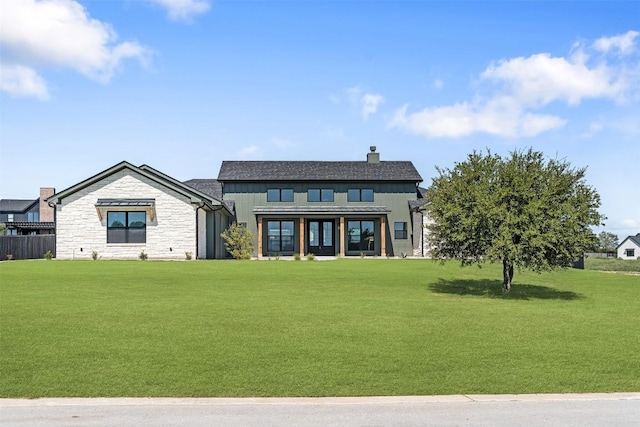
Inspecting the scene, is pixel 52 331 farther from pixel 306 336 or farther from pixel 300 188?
pixel 300 188

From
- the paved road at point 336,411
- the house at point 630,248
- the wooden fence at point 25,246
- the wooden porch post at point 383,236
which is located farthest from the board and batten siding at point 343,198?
the house at point 630,248

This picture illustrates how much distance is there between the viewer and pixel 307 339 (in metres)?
9.84

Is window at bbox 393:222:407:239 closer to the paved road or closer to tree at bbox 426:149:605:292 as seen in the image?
tree at bbox 426:149:605:292

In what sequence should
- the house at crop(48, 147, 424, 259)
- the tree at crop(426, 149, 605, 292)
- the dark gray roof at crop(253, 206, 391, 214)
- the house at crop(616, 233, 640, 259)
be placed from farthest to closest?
the house at crop(616, 233, 640, 259) < the house at crop(48, 147, 424, 259) < the dark gray roof at crop(253, 206, 391, 214) < the tree at crop(426, 149, 605, 292)

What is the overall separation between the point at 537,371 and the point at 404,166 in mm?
38224

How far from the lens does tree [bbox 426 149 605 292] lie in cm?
1606

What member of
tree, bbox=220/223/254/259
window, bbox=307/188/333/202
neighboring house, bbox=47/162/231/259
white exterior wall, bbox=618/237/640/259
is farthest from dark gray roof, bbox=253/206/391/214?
white exterior wall, bbox=618/237/640/259

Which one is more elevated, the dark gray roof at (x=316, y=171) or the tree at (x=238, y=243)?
the dark gray roof at (x=316, y=171)

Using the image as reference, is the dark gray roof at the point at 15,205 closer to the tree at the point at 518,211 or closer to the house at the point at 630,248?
the tree at the point at 518,211

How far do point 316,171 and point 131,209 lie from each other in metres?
15.1

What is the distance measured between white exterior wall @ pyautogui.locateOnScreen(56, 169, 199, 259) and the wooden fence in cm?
408

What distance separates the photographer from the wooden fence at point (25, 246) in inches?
1399

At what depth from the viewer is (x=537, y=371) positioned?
8016 mm

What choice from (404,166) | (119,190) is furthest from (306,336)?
(404,166)
